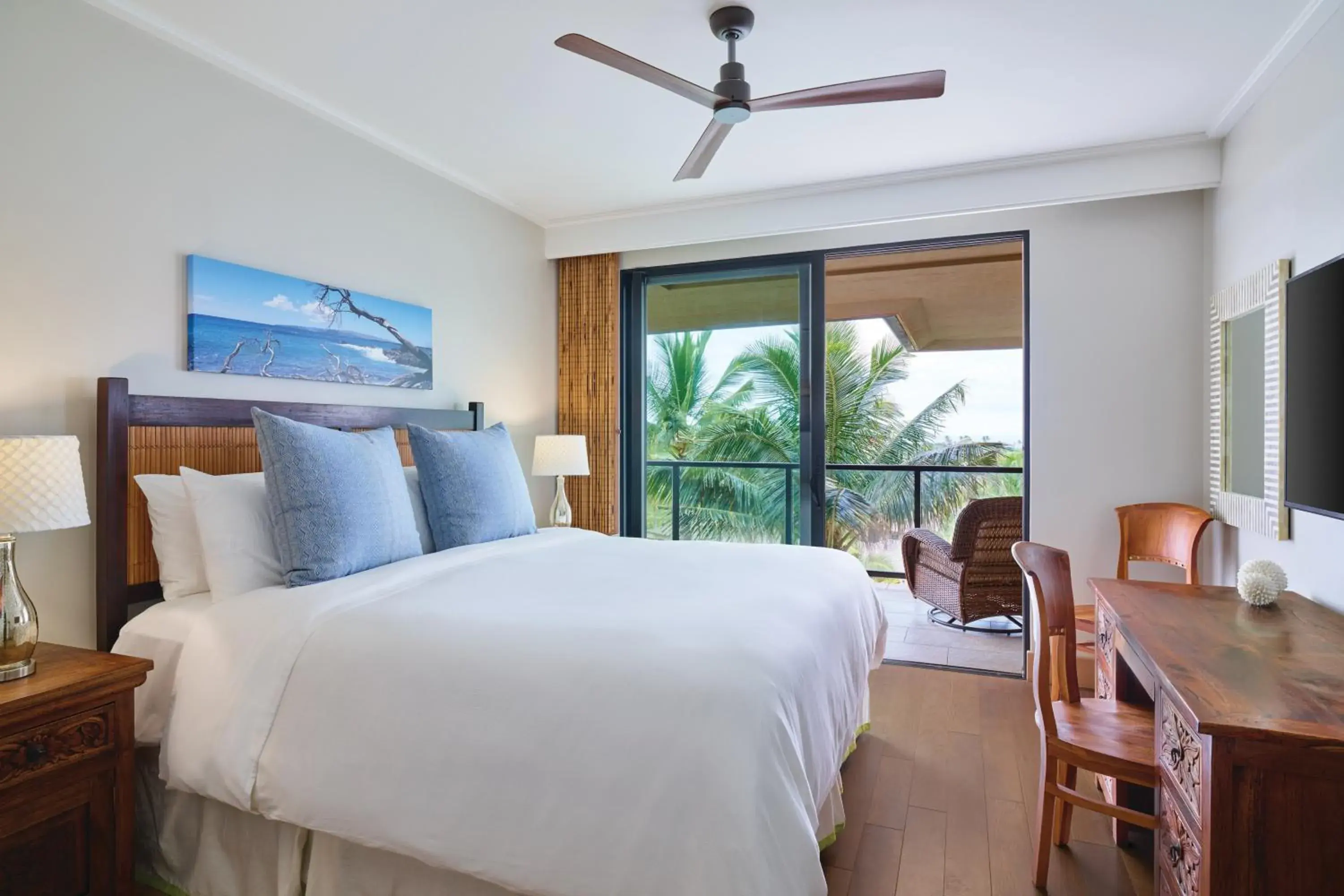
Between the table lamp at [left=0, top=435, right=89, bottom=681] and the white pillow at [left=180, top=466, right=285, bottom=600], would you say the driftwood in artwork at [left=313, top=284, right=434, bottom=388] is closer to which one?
the white pillow at [left=180, top=466, right=285, bottom=600]

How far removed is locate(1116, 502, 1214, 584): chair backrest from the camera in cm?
316

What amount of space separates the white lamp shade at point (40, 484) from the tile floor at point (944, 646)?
381 centimetres

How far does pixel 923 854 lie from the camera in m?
2.18

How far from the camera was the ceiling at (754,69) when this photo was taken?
228 cm

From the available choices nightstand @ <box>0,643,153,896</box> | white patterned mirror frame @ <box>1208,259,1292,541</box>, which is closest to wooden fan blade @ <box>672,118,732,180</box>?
white patterned mirror frame @ <box>1208,259,1292,541</box>

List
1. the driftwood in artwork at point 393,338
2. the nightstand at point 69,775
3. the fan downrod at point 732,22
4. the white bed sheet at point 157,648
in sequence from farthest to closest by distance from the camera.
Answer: the driftwood in artwork at point 393,338 → the fan downrod at point 732,22 → the white bed sheet at point 157,648 → the nightstand at point 69,775

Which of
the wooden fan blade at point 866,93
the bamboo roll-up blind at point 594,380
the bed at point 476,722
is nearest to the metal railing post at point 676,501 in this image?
the bamboo roll-up blind at point 594,380

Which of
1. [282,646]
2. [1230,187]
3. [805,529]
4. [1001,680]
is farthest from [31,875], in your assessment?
[1230,187]

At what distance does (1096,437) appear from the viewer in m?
3.68

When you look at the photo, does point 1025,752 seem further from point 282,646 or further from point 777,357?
point 282,646

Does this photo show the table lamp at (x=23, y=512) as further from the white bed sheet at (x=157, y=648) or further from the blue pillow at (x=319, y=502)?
the blue pillow at (x=319, y=502)

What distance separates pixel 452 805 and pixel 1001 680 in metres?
3.12

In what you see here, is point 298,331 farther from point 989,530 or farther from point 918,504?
point 918,504

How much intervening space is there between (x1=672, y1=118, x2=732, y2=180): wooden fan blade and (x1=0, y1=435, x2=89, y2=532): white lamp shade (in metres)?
2.08
